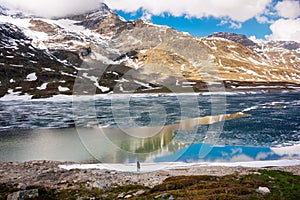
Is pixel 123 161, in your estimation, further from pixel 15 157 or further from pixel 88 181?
pixel 15 157

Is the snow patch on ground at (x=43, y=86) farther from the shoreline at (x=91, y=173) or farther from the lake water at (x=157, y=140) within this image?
the shoreline at (x=91, y=173)

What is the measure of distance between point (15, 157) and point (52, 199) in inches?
710

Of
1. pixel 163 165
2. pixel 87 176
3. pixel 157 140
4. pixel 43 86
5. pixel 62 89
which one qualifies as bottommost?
pixel 163 165

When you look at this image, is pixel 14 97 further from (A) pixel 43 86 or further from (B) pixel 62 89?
(A) pixel 43 86

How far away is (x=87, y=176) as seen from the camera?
2108 centimetres

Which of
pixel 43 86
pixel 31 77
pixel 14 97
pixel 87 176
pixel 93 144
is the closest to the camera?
pixel 87 176

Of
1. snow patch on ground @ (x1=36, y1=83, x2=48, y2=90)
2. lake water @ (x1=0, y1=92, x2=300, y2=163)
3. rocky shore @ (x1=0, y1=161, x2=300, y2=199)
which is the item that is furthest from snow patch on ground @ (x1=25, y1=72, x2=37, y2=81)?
rocky shore @ (x1=0, y1=161, x2=300, y2=199)

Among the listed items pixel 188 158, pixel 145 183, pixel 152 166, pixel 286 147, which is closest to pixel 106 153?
pixel 152 166

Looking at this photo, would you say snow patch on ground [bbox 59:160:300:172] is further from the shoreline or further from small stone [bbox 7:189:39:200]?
small stone [bbox 7:189:39:200]

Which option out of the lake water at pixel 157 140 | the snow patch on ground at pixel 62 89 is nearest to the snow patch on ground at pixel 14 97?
the snow patch on ground at pixel 62 89

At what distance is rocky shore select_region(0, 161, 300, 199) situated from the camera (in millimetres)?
18355

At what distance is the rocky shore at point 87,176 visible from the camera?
723 inches

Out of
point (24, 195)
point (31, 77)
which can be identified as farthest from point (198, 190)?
point (31, 77)

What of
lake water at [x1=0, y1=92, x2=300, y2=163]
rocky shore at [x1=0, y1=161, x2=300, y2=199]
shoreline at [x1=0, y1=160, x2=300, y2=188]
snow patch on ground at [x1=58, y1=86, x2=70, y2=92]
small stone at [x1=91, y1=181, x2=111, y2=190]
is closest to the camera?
small stone at [x1=91, y1=181, x2=111, y2=190]
